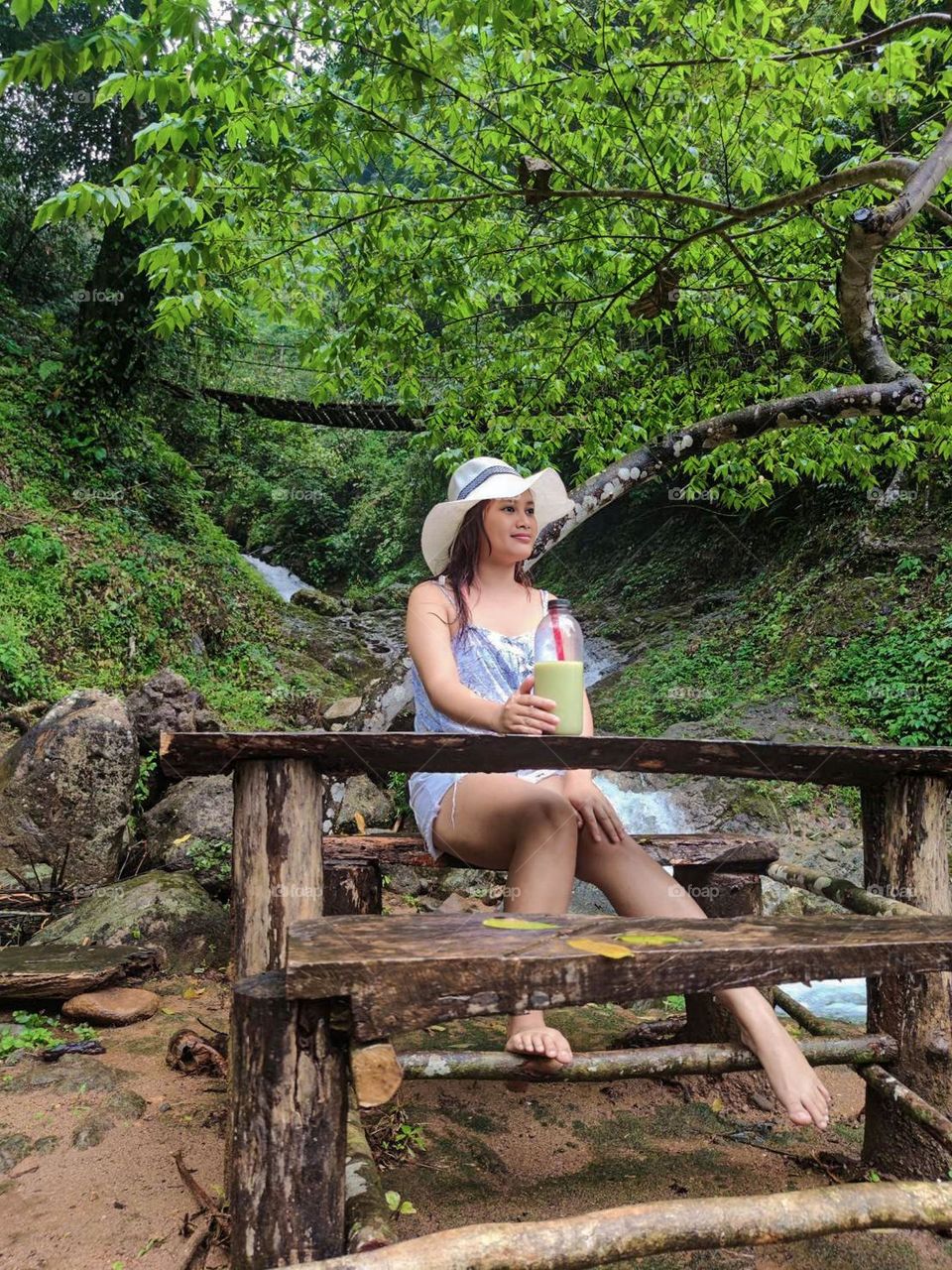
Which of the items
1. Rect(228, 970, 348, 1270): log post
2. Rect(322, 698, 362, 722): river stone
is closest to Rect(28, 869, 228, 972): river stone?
Rect(228, 970, 348, 1270): log post

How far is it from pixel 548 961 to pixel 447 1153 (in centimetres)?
131

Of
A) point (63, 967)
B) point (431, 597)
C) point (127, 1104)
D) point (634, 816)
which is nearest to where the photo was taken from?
point (127, 1104)

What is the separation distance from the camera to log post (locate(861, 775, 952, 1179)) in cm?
209

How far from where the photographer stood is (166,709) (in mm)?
5801

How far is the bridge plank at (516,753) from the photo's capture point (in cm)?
184

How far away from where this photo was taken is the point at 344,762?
80.3 inches

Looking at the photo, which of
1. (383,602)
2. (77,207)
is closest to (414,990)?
(77,207)

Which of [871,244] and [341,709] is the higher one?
[871,244]

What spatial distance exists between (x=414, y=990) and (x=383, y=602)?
15.2 metres

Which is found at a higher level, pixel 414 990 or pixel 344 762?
pixel 344 762

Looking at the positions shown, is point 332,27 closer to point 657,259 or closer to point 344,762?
point 657,259

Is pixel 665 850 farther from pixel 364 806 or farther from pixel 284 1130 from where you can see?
pixel 364 806

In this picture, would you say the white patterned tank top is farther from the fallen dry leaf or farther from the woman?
the fallen dry leaf

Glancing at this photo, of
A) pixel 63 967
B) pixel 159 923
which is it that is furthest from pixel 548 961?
pixel 159 923
